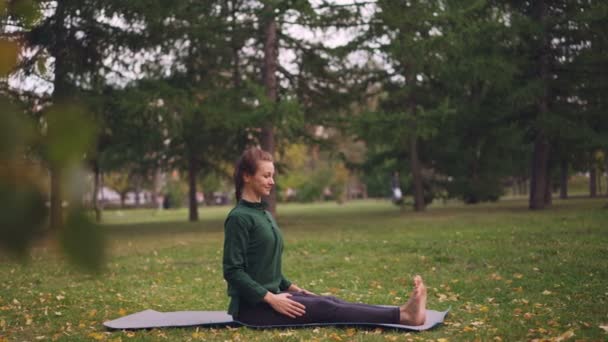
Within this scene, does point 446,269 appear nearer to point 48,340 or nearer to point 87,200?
point 48,340

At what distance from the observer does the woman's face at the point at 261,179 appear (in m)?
5.17

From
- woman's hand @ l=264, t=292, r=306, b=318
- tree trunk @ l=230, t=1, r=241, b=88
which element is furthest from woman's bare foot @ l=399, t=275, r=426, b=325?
tree trunk @ l=230, t=1, r=241, b=88

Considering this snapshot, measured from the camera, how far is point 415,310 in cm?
515

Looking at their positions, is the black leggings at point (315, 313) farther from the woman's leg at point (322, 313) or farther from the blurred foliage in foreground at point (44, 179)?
the blurred foliage in foreground at point (44, 179)

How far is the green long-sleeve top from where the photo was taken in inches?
198

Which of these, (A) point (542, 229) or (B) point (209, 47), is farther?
(B) point (209, 47)

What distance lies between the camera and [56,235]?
0.76 m

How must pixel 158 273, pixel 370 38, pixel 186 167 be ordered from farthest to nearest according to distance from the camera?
pixel 186 167 < pixel 370 38 < pixel 158 273

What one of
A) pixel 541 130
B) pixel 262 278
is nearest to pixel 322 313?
pixel 262 278

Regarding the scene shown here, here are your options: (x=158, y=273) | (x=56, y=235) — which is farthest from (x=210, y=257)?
(x=56, y=235)

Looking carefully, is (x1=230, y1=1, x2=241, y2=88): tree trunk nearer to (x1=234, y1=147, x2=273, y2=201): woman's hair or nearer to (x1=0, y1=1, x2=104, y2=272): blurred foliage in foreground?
(x1=234, y1=147, x2=273, y2=201): woman's hair

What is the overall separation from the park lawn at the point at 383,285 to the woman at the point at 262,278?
5.4 inches

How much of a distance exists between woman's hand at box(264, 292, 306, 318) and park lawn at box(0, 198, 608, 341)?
17cm

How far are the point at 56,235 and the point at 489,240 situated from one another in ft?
40.5
